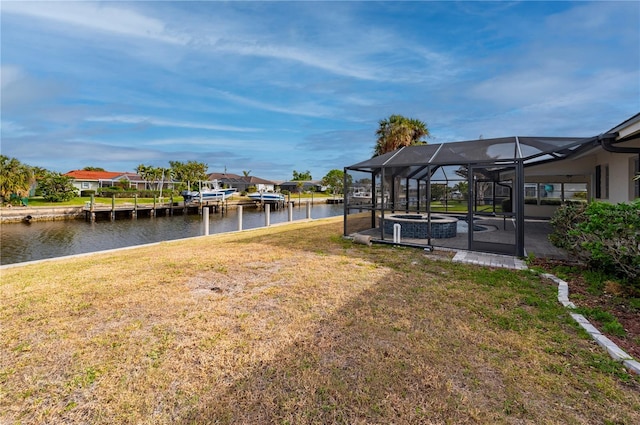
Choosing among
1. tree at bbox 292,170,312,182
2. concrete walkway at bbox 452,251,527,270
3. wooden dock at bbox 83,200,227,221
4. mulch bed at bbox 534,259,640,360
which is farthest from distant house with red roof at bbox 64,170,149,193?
mulch bed at bbox 534,259,640,360

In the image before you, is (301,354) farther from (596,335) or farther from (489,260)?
(489,260)

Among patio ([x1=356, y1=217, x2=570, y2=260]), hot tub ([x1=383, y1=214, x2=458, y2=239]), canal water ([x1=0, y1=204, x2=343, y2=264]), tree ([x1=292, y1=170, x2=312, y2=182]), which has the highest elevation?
tree ([x1=292, y1=170, x2=312, y2=182])

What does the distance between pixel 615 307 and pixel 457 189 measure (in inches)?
312

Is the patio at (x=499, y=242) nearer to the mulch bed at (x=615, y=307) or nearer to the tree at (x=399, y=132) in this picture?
the mulch bed at (x=615, y=307)

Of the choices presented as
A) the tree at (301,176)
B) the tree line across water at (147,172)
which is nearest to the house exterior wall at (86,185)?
the tree line across water at (147,172)

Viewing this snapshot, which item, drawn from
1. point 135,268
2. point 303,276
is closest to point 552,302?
point 303,276

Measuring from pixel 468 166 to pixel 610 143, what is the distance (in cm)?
257

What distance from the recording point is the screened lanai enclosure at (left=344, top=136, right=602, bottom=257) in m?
7.03

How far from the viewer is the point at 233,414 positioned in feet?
6.68

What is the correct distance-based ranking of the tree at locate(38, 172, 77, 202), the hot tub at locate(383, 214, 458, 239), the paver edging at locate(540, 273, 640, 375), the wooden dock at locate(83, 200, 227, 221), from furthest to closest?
the tree at locate(38, 172, 77, 202)
the wooden dock at locate(83, 200, 227, 221)
the hot tub at locate(383, 214, 458, 239)
the paver edging at locate(540, 273, 640, 375)

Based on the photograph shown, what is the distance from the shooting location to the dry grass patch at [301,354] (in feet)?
6.84

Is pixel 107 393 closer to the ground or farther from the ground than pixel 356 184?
closer to the ground

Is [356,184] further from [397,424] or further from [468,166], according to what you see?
[397,424]

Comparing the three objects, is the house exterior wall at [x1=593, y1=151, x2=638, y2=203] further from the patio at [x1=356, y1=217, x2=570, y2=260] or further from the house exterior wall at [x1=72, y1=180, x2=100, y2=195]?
the house exterior wall at [x1=72, y1=180, x2=100, y2=195]
